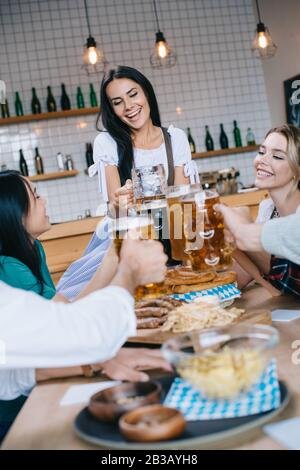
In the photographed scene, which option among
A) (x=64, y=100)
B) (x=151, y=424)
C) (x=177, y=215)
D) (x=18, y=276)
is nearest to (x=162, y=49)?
(x=64, y=100)

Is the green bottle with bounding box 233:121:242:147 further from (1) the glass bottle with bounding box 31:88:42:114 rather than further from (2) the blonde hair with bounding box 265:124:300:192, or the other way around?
(2) the blonde hair with bounding box 265:124:300:192

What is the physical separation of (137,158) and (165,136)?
0.55ft

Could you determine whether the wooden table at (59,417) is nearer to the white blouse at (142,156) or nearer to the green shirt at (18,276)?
the green shirt at (18,276)

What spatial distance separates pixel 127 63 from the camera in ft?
18.7

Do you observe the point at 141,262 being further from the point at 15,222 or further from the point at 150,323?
the point at 15,222

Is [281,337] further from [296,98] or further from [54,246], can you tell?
[296,98]

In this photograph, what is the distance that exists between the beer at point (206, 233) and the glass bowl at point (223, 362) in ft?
1.49

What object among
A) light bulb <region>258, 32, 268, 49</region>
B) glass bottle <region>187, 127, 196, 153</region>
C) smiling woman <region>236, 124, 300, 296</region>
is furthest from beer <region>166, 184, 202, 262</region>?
glass bottle <region>187, 127, 196, 153</region>

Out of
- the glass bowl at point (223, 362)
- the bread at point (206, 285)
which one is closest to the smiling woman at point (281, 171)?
the bread at point (206, 285)

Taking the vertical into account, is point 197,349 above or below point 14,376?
above

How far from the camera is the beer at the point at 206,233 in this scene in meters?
1.37
